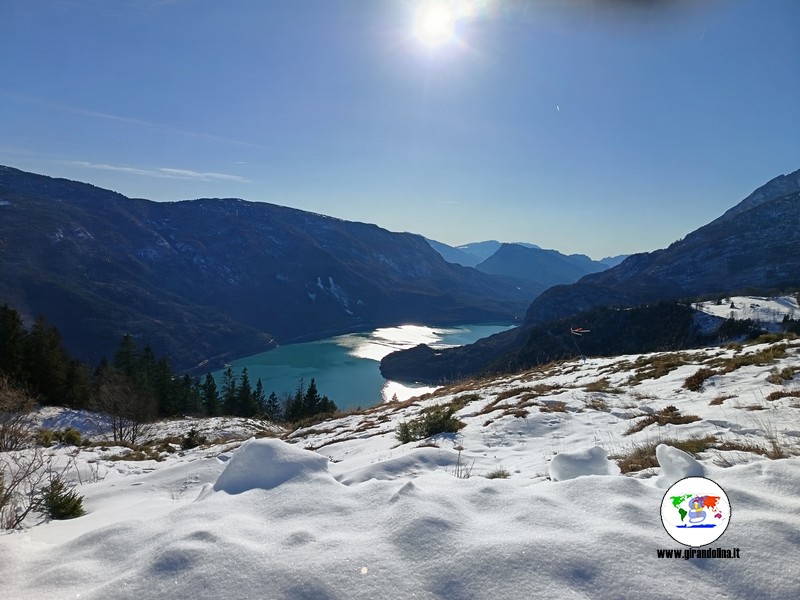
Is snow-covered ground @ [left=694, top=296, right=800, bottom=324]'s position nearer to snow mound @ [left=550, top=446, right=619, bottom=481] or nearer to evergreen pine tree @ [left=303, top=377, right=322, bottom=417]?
evergreen pine tree @ [left=303, top=377, right=322, bottom=417]

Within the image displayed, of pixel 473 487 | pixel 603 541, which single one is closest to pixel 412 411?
pixel 473 487

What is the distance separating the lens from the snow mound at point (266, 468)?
4465 millimetres

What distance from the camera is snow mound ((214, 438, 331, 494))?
4465 mm

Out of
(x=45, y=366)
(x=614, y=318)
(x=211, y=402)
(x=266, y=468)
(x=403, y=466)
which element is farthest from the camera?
(x=614, y=318)

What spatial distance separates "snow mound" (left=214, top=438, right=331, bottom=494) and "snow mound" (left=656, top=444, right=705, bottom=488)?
3.71m

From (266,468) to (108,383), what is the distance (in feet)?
137

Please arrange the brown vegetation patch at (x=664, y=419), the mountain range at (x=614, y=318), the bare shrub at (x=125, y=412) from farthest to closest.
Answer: the mountain range at (x=614, y=318) < the bare shrub at (x=125, y=412) < the brown vegetation patch at (x=664, y=419)

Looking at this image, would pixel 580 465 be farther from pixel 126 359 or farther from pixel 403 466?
pixel 126 359

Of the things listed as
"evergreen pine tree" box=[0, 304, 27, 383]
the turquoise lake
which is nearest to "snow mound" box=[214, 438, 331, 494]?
"evergreen pine tree" box=[0, 304, 27, 383]

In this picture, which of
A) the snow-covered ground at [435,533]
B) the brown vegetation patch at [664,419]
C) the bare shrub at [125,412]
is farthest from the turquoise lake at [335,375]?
the snow-covered ground at [435,533]

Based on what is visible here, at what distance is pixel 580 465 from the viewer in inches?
192

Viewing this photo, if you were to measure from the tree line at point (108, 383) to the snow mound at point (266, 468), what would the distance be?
2253 cm

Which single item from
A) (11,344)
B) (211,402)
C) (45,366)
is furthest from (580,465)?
(211,402)

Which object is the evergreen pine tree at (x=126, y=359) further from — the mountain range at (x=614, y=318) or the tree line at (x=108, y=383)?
the mountain range at (x=614, y=318)
